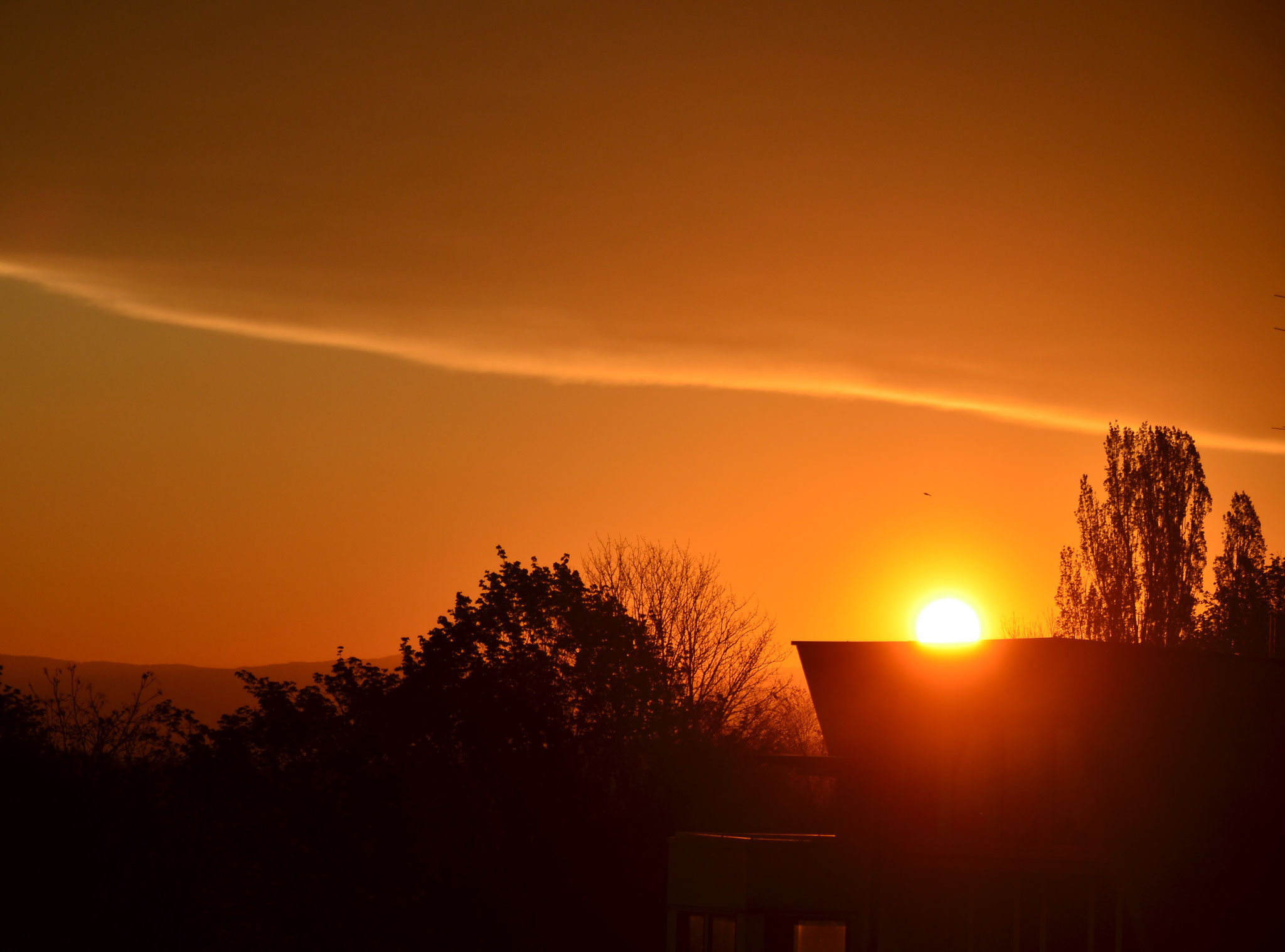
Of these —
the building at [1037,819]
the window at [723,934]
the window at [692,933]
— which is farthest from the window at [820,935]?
the window at [692,933]

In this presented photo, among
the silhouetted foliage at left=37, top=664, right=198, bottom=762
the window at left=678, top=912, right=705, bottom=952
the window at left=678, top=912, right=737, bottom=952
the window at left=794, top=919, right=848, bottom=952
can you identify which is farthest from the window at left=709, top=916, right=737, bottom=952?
the silhouetted foliage at left=37, top=664, right=198, bottom=762

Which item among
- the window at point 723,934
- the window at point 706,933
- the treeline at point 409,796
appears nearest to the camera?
the window at point 723,934

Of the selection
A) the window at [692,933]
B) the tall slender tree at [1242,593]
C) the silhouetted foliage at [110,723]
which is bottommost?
the window at [692,933]

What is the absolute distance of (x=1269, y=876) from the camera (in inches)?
915

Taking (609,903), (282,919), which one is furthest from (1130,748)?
(282,919)

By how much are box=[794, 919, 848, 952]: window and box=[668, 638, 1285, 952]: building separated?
37mm

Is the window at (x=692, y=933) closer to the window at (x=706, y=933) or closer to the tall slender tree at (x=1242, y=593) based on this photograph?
the window at (x=706, y=933)

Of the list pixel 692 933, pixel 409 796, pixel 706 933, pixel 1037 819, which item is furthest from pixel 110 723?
pixel 1037 819

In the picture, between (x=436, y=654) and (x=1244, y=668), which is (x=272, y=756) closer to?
(x=436, y=654)

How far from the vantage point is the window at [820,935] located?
24.7m

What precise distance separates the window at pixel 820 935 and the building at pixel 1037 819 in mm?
37

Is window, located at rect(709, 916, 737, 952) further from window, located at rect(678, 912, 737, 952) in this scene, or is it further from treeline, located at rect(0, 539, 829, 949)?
treeline, located at rect(0, 539, 829, 949)

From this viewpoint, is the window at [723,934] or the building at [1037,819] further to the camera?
the window at [723,934]

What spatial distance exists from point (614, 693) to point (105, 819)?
17.2 m
